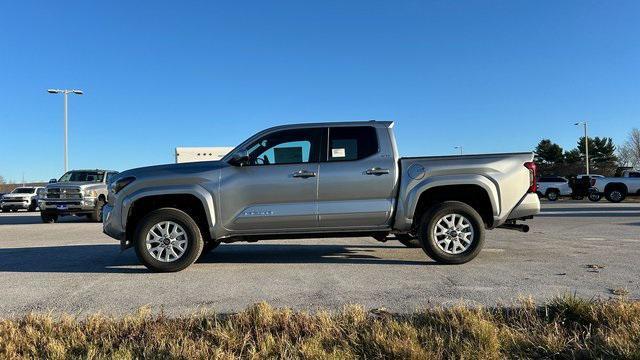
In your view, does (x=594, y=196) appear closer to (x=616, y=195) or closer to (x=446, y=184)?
(x=616, y=195)

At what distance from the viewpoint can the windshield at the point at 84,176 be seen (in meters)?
20.1

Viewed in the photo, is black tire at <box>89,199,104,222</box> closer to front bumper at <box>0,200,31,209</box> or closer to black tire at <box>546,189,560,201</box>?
front bumper at <box>0,200,31,209</box>

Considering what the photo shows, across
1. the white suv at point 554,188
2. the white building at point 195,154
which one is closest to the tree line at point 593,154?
the white suv at point 554,188

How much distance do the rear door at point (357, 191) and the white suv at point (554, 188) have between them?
34.9 m

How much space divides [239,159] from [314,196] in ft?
3.61

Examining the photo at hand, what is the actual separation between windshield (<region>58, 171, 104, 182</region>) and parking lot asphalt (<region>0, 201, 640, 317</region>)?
10596 mm

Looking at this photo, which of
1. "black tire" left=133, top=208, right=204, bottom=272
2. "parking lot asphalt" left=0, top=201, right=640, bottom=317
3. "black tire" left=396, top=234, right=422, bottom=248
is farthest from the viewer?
"black tire" left=396, top=234, right=422, bottom=248

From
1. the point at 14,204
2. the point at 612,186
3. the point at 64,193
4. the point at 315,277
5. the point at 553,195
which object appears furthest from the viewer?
the point at 553,195

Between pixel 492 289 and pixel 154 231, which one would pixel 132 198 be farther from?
pixel 492 289

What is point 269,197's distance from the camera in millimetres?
7016

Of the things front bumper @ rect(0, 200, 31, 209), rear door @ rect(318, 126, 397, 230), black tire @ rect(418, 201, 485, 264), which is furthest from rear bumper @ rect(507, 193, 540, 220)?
front bumper @ rect(0, 200, 31, 209)

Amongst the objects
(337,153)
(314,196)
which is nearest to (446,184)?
(337,153)

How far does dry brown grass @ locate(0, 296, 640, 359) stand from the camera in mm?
3643

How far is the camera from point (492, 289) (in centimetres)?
560
